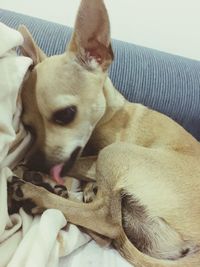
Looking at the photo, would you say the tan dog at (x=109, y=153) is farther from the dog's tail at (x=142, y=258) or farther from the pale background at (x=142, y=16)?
the pale background at (x=142, y=16)

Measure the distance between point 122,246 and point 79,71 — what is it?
69 cm

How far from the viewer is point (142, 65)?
6.90ft

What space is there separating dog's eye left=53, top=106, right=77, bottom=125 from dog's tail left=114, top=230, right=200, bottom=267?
47 cm

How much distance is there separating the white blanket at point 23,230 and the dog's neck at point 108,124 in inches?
20.0

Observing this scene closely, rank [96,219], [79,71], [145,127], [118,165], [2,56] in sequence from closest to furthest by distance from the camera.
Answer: [2,56]
[96,219]
[118,165]
[79,71]
[145,127]

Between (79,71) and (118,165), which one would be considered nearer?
(118,165)

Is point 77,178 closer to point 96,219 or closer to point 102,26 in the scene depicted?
point 96,219

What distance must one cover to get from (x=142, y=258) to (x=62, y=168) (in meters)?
0.48

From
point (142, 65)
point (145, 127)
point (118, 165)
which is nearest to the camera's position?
point (118, 165)

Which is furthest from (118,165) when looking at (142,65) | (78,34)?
(142,65)

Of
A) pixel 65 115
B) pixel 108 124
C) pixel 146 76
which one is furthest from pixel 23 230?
pixel 146 76

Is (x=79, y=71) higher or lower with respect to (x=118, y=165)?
higher

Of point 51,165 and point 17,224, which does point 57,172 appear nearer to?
point 51,165

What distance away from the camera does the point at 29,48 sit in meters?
1.65
